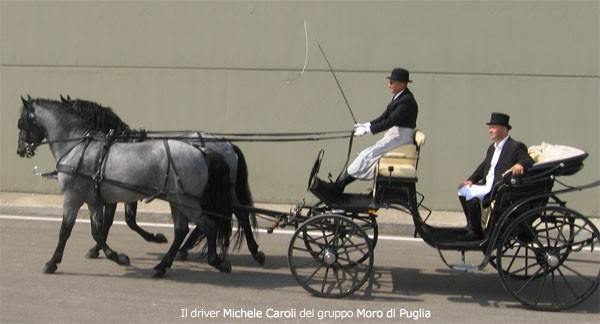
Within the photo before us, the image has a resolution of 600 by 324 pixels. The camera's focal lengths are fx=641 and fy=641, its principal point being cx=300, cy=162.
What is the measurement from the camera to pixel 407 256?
305 inches

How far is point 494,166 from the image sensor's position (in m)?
6.00

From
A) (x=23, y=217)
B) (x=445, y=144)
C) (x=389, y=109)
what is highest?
(x=389, y=109)

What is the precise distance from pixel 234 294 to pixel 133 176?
1.58 meters

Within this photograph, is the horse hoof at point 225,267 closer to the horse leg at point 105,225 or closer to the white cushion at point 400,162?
the horse leg at point 105,225

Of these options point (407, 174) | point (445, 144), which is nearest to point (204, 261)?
point (407, 174)

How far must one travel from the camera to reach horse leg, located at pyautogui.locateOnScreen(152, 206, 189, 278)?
6.54 meters

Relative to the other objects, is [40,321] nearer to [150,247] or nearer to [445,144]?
[150,247]

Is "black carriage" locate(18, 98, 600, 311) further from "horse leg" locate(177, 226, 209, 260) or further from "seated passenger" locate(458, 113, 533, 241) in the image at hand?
"horse leg" locate(177, 226, 209, 260)

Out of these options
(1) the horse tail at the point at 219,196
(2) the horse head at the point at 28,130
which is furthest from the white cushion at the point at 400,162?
(2) the horse head at the point at 28,130

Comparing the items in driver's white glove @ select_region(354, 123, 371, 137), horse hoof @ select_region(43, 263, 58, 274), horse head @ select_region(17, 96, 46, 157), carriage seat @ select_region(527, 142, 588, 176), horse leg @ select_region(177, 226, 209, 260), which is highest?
driver's white glove @ select_region(354, 123, 371, 137)

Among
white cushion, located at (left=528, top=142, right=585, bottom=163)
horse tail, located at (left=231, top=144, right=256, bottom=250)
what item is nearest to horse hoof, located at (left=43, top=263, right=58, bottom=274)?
horse tail, located at (left=231, top=144, right=256, bottom=250)

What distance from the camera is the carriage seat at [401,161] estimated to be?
5.87 metres

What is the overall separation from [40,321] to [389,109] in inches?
141

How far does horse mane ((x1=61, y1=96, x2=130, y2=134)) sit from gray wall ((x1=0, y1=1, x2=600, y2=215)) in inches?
145
